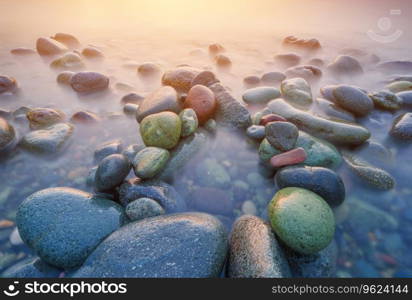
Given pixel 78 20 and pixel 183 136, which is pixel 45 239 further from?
pixel 78 20

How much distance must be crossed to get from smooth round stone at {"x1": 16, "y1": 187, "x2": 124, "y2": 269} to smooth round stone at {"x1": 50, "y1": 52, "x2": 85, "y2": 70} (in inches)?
164

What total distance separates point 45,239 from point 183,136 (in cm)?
169

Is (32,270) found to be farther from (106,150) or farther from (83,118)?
(83,118)

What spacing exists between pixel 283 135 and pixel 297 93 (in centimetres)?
163

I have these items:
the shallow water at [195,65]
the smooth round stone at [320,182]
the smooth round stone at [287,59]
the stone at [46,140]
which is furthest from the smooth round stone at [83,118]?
the smooth round stone at [287,59]

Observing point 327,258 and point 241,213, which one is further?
point 241,213

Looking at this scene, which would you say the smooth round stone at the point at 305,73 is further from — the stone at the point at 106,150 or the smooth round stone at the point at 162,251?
the smooth round stone at the point at 162,251

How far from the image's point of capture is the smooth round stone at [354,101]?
13.3 feet

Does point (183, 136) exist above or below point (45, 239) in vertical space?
above

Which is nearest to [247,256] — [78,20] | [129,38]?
[129,38]

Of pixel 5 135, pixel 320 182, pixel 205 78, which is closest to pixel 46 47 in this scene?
pixel 5 135

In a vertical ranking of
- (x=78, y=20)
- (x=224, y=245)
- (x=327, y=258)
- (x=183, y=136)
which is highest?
(x=78, y=20)

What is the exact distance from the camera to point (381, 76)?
228 inches

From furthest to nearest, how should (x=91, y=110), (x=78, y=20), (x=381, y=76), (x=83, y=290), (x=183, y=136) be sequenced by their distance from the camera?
(x=78, y=20)
(x=381, y=76)
(x=91, y=110)
(x=183, y=136)
(x=83, y=290)
